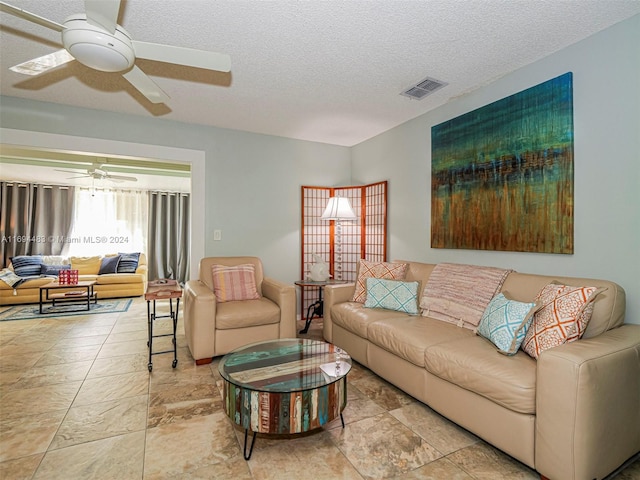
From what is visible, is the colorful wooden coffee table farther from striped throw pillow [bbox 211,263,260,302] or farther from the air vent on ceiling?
the air vent on ceiling

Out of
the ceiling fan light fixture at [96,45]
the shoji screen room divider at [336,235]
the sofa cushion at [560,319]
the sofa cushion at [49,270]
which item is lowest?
the sofa cushion at [49,270]

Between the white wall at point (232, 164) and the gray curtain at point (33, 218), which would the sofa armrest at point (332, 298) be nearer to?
the white wall at point (232, 164)

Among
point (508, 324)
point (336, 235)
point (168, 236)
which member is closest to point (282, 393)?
point (508, 324)

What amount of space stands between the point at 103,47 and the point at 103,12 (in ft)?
0.62

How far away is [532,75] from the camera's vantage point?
240cm

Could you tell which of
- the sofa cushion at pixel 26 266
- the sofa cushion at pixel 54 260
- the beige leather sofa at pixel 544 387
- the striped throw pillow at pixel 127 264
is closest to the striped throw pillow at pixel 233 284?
the beige leather sofa at pixel 544 387

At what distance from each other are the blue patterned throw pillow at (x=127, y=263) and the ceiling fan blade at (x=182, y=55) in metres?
5.57

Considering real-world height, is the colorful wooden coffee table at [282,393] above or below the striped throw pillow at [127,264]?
below

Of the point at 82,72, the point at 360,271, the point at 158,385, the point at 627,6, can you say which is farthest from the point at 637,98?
the point at 82,72

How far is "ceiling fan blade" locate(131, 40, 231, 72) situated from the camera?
1.66 meters

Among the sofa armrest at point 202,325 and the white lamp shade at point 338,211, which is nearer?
the sofa armrest at point 202,325

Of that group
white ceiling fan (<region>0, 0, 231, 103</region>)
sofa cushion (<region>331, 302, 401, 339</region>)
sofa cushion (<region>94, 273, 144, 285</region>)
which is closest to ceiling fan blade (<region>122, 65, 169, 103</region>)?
white ceiling fan (<region>0, 0, 231, 103</region>)

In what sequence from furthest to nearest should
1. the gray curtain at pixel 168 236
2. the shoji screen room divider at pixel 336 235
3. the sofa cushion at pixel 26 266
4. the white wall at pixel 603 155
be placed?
the gray curtain at pixel 168 236 → the sofa cushion at pixel 26 266 → the shoji screen room divider at pixel 336 235 → the white wall at pixel 603 155

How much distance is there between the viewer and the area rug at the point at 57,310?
15.0 ft
